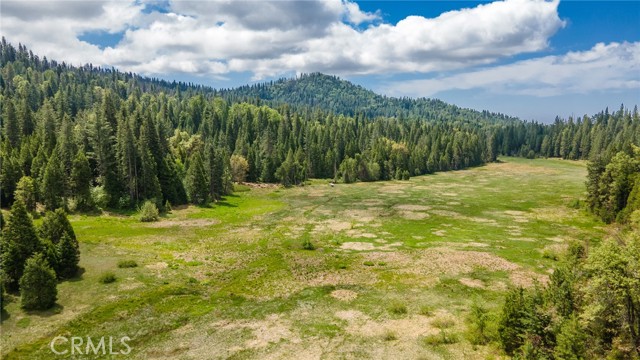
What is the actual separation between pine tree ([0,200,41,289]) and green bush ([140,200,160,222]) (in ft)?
113

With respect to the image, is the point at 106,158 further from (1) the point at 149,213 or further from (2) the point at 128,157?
(1) the point at 149,213

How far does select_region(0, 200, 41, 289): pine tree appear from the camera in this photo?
1475 inches

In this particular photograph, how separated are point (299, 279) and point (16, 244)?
98.8 ft

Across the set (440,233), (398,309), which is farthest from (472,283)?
(440,233)

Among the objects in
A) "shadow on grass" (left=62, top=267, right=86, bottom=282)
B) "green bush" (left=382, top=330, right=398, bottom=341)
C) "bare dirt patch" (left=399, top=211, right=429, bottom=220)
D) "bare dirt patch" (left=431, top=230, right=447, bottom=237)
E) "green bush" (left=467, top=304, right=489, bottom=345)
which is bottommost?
"shadow on grass" (left=62, top=267, right=86, bottom=282)

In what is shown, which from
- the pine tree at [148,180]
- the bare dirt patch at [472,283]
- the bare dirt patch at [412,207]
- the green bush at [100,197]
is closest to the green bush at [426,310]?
the bare dirt patch at [472,283]

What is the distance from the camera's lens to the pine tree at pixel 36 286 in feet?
110

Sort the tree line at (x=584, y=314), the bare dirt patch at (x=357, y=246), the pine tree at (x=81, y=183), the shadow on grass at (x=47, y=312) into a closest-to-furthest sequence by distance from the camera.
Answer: the tree line at (x=584, y=314) < the shadow on grass at (x=47, y=312) < the bare dirt patch at (x=357, y=246) < the pine tree at (x=81, y=183)

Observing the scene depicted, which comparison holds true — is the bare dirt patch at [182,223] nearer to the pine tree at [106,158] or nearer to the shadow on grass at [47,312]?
the pine tree at [106,158]

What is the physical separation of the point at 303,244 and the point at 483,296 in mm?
28046

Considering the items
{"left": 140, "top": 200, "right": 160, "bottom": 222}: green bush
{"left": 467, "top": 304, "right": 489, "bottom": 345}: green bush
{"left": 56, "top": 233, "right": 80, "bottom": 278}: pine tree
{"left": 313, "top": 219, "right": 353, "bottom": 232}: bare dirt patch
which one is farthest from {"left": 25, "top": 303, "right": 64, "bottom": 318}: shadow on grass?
{"left": 313, "top": 219, "right": 353, "bottom": 232}: bare dirt patch

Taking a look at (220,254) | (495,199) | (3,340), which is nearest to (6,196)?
(220,254)

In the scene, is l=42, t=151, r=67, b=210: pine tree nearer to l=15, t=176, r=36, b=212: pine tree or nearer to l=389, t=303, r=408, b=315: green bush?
l=15, t=176, r=36, b=212: pine tree

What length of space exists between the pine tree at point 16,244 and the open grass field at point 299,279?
4485mm
